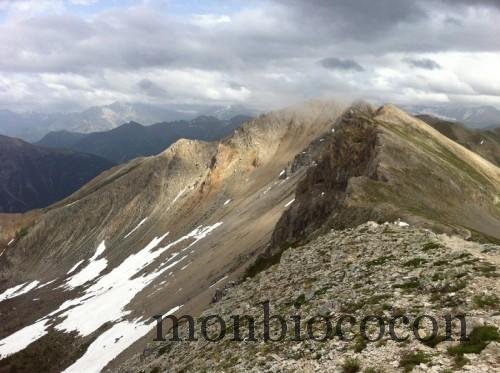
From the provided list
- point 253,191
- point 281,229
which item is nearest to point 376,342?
point 281,229

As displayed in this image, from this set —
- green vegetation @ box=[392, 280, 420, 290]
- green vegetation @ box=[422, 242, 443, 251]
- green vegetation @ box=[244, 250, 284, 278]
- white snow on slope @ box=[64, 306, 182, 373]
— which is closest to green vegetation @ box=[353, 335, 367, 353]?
green vegetation @ box=[392, 280, 420, 290]

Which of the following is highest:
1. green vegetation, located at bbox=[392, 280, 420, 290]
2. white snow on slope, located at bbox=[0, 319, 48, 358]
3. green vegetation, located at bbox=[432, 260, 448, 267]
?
green vegetation, located at bbox=[432, 260, 448, 267]

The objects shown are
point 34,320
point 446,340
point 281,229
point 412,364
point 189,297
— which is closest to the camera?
point 412,364

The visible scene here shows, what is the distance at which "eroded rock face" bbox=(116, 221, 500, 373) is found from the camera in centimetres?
1770

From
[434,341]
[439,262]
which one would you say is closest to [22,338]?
[439,262]

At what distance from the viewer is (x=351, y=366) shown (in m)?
17.7

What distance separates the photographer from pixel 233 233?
12988 centimetres

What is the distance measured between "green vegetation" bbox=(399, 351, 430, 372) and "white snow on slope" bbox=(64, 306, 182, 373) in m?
78.7

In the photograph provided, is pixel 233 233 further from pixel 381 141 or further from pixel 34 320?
pixel 34 320

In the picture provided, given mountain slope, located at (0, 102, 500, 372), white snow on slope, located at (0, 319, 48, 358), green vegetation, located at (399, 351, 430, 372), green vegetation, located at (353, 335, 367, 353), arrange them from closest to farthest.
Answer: green vegetation, located at (399, 351, 430, 372), green vegetation, located at (353, 335, 367, 353), mountain slope, located at (0, 102, 500, 372), white snow on slope, located at (0, 319, 48, 358)

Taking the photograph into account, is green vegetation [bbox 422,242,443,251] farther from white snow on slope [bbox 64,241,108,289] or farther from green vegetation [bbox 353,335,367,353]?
white snow on slope [bbox 64,241,108,289]

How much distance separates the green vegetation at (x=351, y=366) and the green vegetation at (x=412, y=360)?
165 cm

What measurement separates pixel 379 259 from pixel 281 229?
161ft

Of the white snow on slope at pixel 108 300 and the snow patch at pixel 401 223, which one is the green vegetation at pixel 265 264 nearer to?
the snow patch at pixel 401 223
